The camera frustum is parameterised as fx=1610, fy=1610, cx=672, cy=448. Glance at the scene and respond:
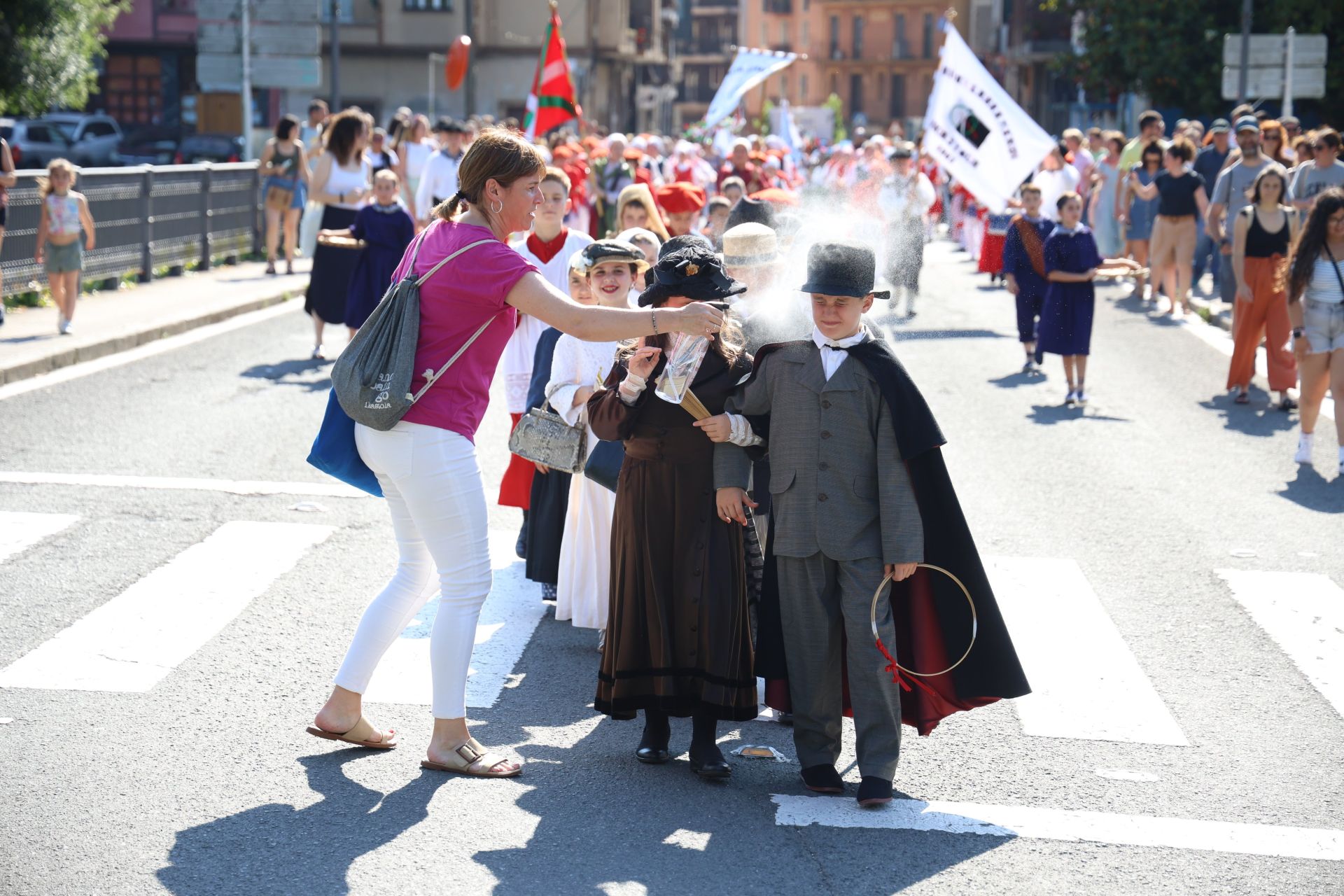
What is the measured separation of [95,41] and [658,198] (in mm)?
28331

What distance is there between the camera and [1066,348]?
1246cm

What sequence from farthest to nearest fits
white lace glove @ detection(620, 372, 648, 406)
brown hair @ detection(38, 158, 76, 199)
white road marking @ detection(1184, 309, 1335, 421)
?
white road marking @ detection(1184, 309, 1335, 421) < brown hair @ detection(38, 158, 76, 199) < white lace glove @ detection(620, 372, 648, 406)

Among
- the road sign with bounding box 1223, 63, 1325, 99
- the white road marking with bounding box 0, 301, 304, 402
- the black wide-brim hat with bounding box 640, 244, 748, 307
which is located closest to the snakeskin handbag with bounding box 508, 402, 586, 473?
the black wide-brim hat with bounding box 640, 244, 748, 307

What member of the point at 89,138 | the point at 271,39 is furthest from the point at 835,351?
the point at 89,138

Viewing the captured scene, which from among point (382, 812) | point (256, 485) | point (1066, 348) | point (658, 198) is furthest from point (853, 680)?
point (1066, 348)

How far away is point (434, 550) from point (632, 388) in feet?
2.59

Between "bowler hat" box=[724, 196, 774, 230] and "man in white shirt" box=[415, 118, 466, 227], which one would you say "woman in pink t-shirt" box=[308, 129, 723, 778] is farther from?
"man in white shirt" box=[415, 118, 466, 227]

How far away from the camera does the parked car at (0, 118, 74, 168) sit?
129ft

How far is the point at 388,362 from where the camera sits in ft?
15.5

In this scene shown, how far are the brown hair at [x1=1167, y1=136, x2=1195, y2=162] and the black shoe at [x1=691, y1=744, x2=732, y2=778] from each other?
14.4m

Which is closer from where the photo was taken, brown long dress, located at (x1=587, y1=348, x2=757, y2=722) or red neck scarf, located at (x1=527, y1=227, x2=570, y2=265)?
brown long dress, located at (x1=587, y1=348, x2=757, y2=722)

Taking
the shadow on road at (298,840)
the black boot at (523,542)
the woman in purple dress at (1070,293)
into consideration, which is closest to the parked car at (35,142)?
the woman in purple dress at (1070,293)

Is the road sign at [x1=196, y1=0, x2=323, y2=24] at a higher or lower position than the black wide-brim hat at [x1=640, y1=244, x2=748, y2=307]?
higher

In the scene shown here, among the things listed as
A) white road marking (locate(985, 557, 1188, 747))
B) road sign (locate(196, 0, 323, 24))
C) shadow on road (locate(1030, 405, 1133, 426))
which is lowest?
white road marking (locate(985, 557, 1188, 747))
